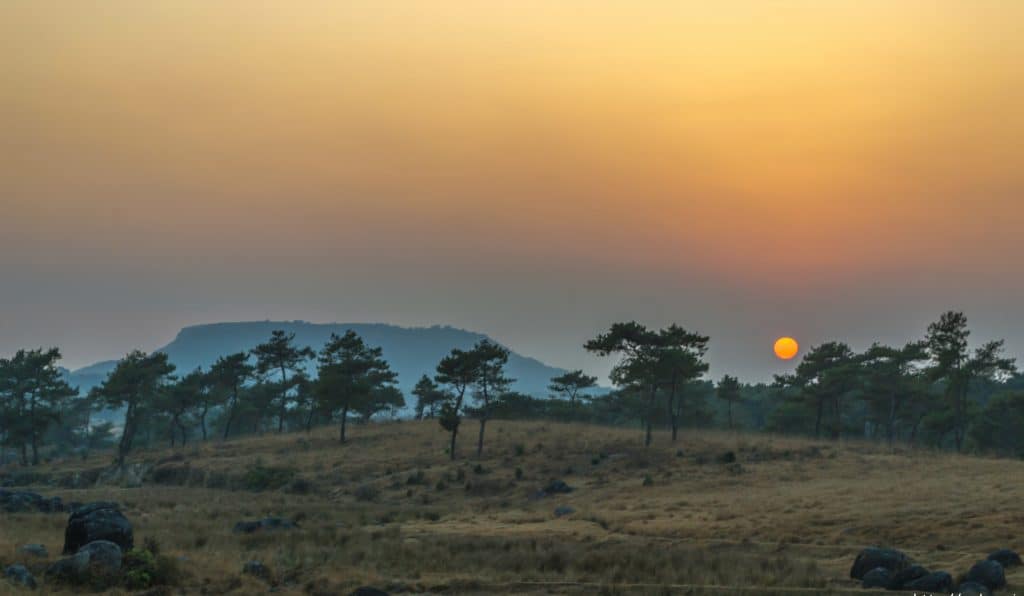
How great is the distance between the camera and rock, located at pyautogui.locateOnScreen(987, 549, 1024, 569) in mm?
21688

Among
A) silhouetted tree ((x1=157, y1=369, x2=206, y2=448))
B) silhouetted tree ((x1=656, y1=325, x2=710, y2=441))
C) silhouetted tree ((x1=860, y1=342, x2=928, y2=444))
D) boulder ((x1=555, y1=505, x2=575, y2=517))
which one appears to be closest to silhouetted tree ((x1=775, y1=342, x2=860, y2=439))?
silhouetted tree ((x1=860, y1=342, x2=928, y2=444))

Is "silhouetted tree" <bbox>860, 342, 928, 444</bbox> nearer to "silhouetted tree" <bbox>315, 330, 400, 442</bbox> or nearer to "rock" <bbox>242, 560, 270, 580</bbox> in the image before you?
"silhouetted tree" <bbox>315, 330, 400, 442</bbox>

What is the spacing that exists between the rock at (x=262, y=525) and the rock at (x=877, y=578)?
25165mm

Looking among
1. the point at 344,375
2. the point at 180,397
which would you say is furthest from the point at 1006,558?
the point at 180,397

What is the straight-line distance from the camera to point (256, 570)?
2338 cm

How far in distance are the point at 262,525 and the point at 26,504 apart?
1781 cm

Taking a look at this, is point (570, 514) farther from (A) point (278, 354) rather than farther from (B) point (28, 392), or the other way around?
(B) point (28, 392)

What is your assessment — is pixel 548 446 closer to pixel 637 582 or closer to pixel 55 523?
pixel 55 523

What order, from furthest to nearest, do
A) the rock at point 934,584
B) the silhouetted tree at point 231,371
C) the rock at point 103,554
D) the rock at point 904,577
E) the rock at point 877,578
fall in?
the silhouetted tree at point 231,371 < the rock at point 103,554 < the rock at point 877,578 < the rock at point 904,577 < the rock at point 934,584

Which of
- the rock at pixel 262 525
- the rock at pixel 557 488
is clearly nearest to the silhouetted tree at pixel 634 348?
the rock at pixel 557 488

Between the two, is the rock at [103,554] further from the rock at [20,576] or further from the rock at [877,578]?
the rock at [877,578]

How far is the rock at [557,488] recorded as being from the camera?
5088 cm

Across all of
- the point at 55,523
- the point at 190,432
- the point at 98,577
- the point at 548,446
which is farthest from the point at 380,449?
the point at 190,432

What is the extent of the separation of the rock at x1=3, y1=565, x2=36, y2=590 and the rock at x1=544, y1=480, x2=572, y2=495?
35193mm
